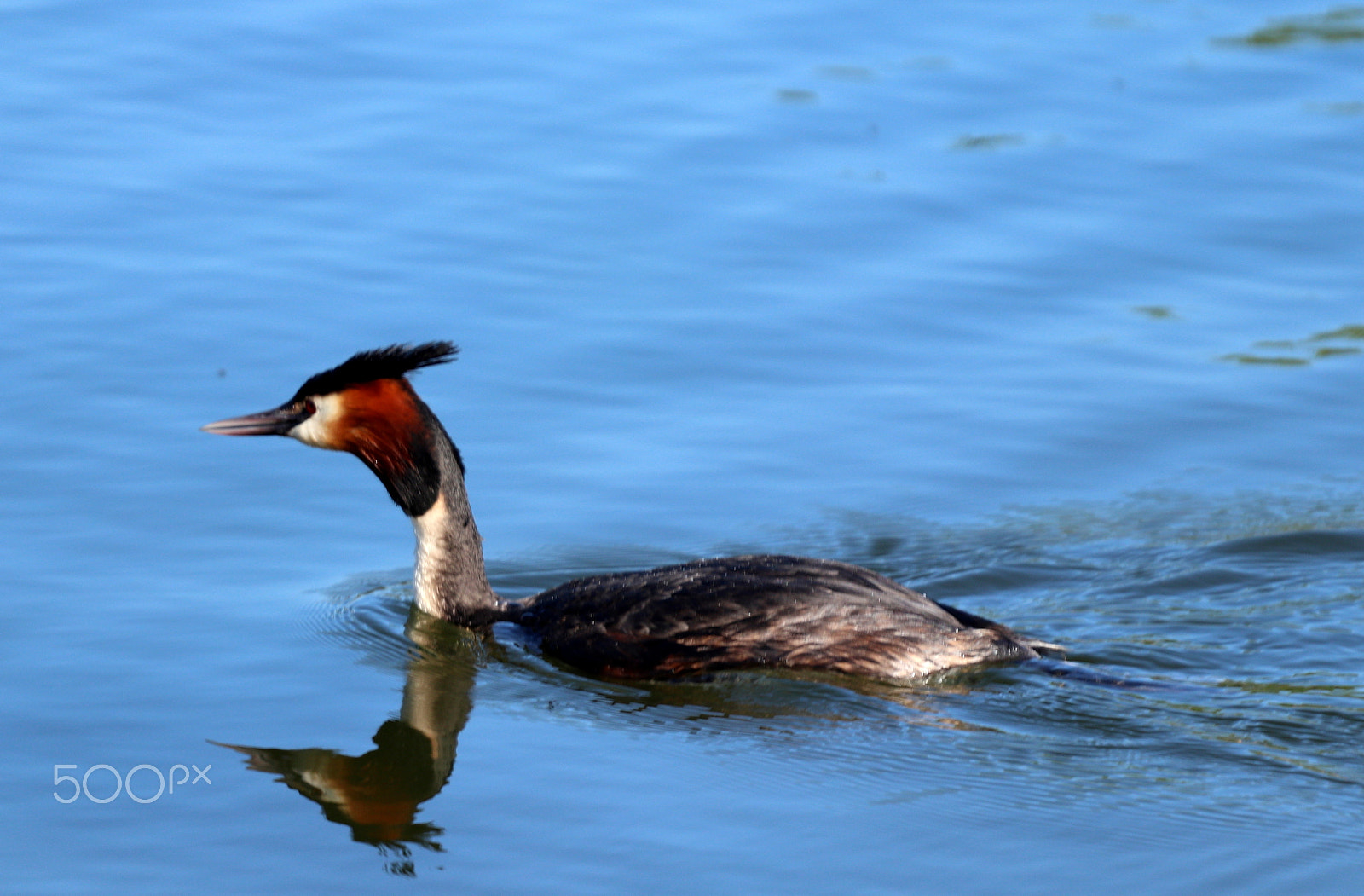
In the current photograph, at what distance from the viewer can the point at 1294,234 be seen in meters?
12.2

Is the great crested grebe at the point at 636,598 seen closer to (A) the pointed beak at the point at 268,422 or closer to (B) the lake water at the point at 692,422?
(A) the pointed beak at the point at 268,422

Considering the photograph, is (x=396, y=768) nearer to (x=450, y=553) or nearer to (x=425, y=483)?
(x=450, y=553)

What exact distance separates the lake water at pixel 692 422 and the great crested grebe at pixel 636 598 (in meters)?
0.15

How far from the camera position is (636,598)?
308 inches

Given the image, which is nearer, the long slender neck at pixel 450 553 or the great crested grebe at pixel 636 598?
the great crested grebe at pixel 636 598

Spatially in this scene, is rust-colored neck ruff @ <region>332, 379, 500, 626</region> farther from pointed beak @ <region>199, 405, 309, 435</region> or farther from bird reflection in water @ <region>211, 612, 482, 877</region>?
bird reflection in water @ <region>211, 612, 482, 877</region>

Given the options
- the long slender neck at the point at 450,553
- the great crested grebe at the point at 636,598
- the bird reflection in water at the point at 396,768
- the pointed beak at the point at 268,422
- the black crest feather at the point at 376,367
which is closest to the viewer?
the bird reflection in water at the point at 396,768

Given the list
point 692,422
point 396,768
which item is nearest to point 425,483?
point 396,768

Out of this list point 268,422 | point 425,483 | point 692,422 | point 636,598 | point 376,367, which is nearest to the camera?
point 636,598

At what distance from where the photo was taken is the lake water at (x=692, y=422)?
252 inches

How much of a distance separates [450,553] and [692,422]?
2031 mm

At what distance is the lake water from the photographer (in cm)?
639

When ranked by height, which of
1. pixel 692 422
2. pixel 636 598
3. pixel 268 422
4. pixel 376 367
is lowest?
pixel 636 598

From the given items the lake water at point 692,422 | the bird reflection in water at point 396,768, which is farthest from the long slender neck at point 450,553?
the bird reflection in water at point 396,768
